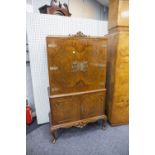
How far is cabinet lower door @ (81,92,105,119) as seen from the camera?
1.87 metres

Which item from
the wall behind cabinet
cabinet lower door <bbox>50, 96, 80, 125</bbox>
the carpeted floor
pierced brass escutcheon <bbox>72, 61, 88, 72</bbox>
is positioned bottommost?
the carpeted floor

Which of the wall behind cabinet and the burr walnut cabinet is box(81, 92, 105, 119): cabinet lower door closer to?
the burr walnut cabinet

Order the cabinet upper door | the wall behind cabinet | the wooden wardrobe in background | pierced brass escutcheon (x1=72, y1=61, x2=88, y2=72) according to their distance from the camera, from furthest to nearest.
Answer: the wall behind cabinet
the wooden wardrobe in background
pierced brass escutcheon (x1=72, y1=61, x2=88, y2=72)
the cabinet upper door

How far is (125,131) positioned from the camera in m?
2.05

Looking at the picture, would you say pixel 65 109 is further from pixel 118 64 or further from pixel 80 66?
pixel 118 64

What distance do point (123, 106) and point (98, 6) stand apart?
2555 mm

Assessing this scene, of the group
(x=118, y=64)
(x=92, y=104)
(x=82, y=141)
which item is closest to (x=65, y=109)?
(x=92, y=104)

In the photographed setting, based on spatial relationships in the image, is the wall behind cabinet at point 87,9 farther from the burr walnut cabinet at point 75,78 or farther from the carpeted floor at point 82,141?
the carpeted floor at point 82,141

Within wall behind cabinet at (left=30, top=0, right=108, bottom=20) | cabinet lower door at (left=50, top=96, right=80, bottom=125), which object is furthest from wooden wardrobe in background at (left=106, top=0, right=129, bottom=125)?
wall behind cabinet at (left=30, top=0, right=108, bottom=20)

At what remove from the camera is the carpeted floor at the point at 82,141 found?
5.51 ft

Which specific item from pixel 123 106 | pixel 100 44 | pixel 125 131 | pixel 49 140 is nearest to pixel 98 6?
pixel 100 44

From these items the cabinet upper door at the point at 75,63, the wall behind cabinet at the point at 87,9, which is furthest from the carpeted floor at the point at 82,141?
the wall behind cabinet at the point at 87,9

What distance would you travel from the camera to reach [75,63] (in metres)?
1.69

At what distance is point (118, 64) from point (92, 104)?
29.0 inches
